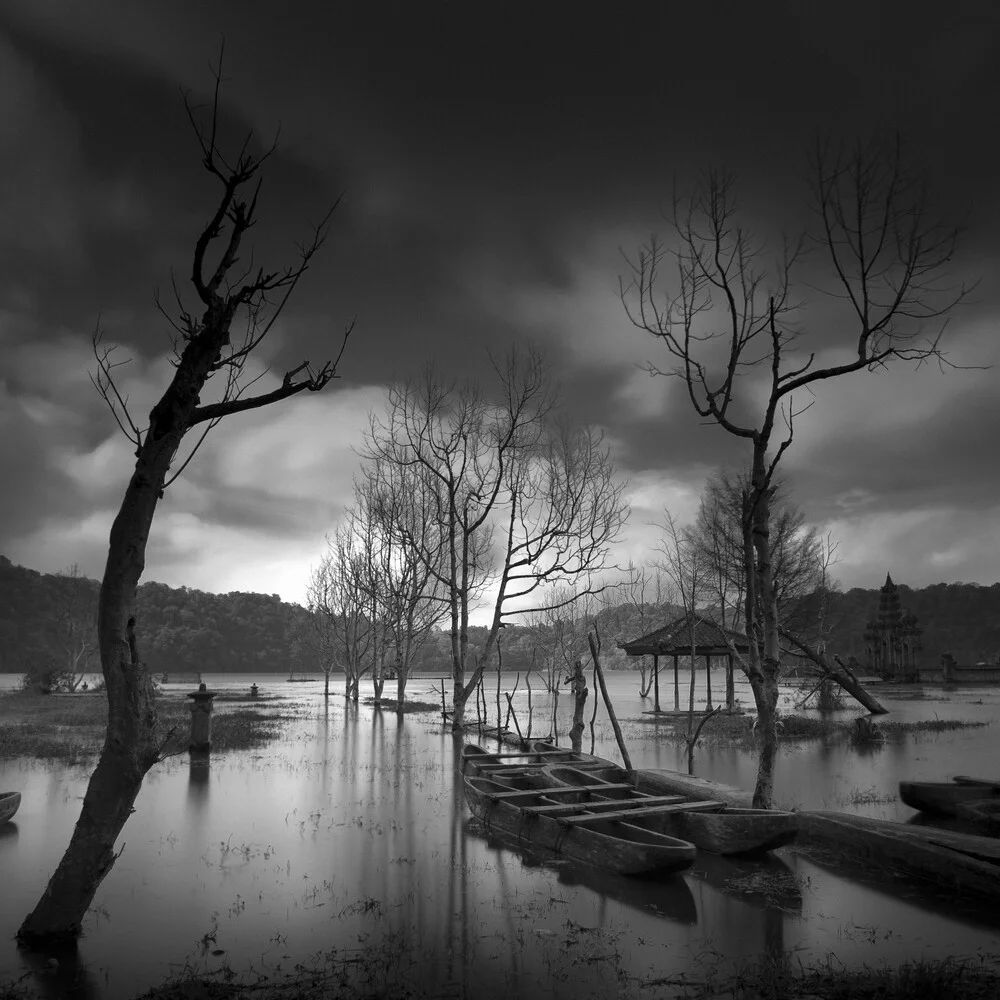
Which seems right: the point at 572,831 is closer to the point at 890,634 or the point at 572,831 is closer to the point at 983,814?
the point at 983,814

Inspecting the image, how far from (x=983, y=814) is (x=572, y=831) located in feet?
20.8

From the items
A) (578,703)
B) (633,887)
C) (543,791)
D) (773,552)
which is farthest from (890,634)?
(633,887)

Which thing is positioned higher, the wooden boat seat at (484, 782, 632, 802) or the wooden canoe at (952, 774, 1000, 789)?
the wooden boat seat at (484, 782, 632, 802)

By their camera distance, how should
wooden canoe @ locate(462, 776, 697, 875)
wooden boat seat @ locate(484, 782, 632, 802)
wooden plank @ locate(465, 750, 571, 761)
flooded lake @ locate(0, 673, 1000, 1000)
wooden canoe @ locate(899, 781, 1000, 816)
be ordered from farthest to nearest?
wooden plank @ locate(465, 750, 571, 761), wooden canoe @ locate(899, 781, 1000, 816), wooden boat seat @ locate(484, 782, 632, 802), wooden canoe @ locate(462, 776, 697, 875), flooded lake @ locate(0, 673, 1000, 1000)

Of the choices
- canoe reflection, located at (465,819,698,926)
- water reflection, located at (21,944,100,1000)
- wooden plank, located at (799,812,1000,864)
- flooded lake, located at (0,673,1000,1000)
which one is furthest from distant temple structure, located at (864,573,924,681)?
water reflection, located at (21,944,100,1000)

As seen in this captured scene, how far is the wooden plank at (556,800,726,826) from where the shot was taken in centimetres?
984

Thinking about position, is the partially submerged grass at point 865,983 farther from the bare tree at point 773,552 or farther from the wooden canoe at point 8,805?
the bare tree at point 773,552

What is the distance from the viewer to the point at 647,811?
1012 cm

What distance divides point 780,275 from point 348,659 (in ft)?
124

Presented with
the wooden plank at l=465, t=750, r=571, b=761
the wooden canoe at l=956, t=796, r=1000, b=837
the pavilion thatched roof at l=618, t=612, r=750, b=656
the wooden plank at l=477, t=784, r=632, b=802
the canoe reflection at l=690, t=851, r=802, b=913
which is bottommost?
the canoe reflection at l=690, t=851, r=802, b=913

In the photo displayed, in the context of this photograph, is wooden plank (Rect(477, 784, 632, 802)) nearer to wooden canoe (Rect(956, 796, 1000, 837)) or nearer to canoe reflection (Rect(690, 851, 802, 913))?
canoe reflection (Rect(690, 851, 802, 913))

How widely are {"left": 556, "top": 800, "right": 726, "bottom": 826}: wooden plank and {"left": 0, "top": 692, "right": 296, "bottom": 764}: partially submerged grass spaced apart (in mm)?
6480

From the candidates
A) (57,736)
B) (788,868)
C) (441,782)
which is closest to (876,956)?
(788,868)

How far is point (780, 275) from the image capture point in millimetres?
11953
